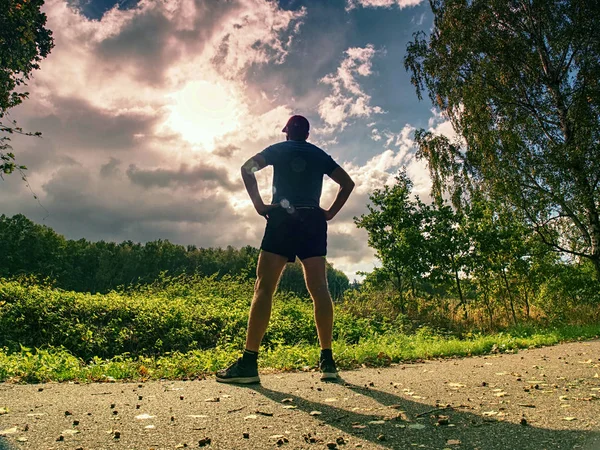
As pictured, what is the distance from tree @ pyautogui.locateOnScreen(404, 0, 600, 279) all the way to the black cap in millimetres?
12739

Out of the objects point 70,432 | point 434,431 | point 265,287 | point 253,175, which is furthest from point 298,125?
point 70,432

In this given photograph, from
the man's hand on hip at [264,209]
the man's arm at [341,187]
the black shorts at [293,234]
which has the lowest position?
the black shorts at [293,234]

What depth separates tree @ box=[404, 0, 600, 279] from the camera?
1447 cm

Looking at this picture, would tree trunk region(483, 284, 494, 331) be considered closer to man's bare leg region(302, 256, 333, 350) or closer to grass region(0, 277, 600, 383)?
grass region(0, 277, 600, 383)

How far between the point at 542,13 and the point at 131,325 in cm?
1676

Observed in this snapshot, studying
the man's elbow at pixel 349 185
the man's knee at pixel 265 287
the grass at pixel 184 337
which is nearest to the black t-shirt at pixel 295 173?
the man's elbow at pixel 349 185

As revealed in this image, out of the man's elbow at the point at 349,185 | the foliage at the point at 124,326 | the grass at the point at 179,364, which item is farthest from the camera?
the foliage at the point at 124,326

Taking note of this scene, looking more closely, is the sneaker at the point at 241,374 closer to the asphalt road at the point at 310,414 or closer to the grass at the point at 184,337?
the asphalt road at the point at 310,414

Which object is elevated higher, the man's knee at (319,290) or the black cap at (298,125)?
the black cap at (298,125)

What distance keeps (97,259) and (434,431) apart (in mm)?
80571

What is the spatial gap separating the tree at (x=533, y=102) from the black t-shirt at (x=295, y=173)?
12881mm

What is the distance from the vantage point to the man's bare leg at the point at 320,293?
154 inches

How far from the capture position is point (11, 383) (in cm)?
419

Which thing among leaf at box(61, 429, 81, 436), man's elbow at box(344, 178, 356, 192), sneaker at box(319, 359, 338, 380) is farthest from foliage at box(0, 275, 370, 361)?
leaf at box(61, 429, 81, 436)
